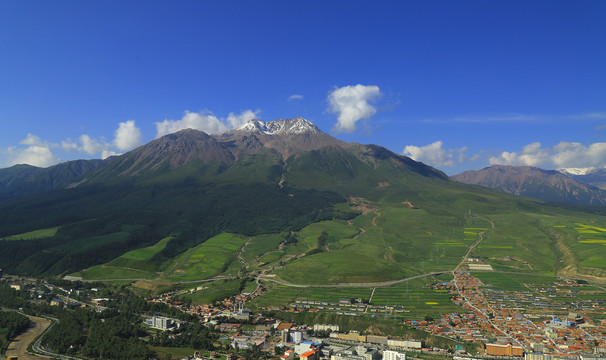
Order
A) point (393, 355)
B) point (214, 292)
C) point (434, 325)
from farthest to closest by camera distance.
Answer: point (214, 292), point (434, 325), point (393, 355)

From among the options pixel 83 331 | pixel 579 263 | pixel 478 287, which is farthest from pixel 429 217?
pixel 83 331

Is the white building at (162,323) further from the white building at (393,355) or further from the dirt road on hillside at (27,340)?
the white building at (393,355)

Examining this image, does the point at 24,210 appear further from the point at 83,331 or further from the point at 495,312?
the point at 495,312

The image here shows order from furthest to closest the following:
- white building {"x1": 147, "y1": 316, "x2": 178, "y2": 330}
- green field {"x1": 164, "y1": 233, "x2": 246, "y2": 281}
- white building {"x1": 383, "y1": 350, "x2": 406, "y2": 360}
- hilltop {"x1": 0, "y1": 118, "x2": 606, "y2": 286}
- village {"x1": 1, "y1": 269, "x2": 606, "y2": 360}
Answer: hilltop {"x1": 0, "y1": 118, "x2": 606, "y2": 286}
green field {"x1": 164, "y1": 233, "x2": 246, "y2": 281}
white building {"x1": 147, "y1": 316, "x2": 178, "y2": 330}
village {"x1": 1, "y1": 269, "x2": 606, "y2": 360}
white building {"x1": 383, "y1": 350, "x2": 406, "y2": 360}

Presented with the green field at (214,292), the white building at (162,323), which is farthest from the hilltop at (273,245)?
the white building at (162,323)

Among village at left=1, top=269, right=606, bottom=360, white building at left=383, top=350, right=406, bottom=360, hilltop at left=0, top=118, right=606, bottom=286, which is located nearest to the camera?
white building at left=383, top=350, right=406, bottom=360

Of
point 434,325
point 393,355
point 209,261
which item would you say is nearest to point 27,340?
point 209,261

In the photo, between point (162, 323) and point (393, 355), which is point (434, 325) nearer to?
point (393, 355)

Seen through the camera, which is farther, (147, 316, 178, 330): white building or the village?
(147, 316, 178, 330): white building

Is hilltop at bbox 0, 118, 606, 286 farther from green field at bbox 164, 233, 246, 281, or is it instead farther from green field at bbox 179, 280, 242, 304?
green field at bbox 179, 280, 242, 304

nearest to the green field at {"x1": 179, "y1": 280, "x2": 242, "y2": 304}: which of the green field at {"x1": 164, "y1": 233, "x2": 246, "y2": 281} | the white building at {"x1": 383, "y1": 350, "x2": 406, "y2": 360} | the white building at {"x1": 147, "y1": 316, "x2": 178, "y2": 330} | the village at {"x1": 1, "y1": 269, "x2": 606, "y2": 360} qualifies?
the village at {"x1": 1, "y1": 269, "x2": 606, "y2": 360}
